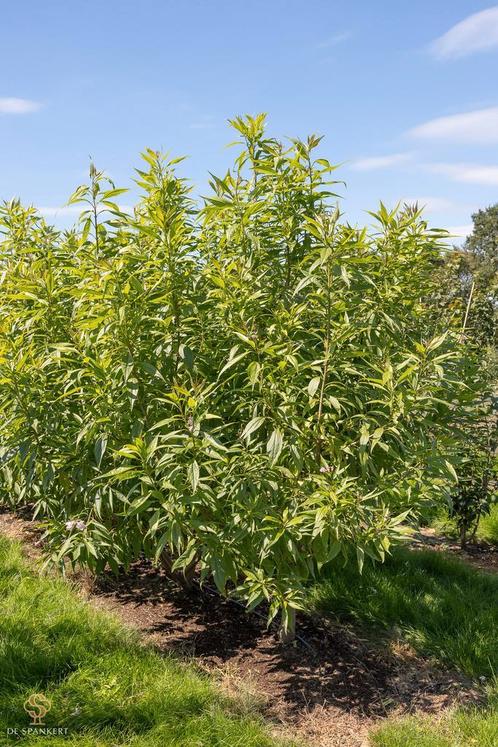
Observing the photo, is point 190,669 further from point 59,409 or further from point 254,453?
point 59,409

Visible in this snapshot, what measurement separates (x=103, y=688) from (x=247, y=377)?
65.6 inches

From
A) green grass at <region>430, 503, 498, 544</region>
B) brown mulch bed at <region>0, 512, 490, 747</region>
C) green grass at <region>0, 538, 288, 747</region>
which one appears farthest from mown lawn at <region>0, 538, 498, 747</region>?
green grass at <region>430, 503, 498, 544</region>

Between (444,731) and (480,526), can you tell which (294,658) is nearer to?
(444,731)

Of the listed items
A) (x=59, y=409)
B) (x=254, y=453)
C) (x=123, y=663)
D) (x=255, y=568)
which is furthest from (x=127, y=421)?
(x=123, y=663)

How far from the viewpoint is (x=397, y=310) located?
10.6ft

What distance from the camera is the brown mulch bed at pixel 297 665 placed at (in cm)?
308

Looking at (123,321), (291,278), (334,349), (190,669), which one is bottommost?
(190,669)

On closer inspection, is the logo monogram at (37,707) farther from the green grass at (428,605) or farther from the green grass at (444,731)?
the green grass at (428,605)

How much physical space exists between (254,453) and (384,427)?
0.65 meters

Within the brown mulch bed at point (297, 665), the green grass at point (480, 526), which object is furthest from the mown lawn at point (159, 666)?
the green grass at point (480, 526)

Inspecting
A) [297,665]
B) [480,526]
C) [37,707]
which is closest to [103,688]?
[37,707]

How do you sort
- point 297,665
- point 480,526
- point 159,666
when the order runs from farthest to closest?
point 480,526
point 297,665
point 159,666

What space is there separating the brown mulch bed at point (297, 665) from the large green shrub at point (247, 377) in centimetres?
59

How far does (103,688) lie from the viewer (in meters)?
2.90
